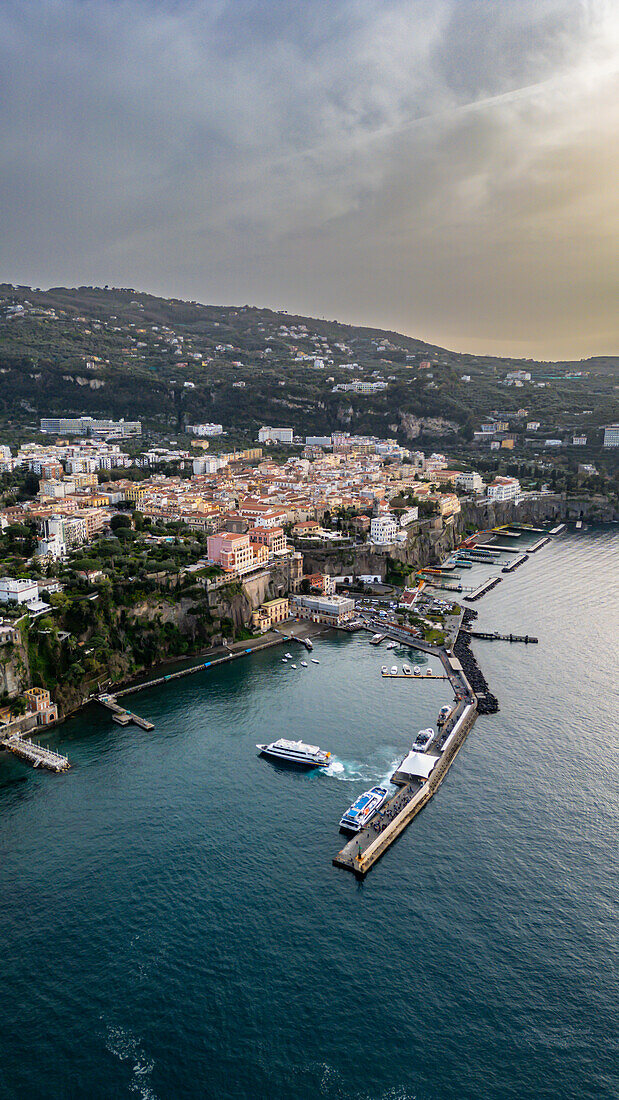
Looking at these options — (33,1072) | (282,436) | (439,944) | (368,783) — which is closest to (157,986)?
(33,1072)

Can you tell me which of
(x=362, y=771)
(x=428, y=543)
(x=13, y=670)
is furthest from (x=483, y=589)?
(x=13, y=670)

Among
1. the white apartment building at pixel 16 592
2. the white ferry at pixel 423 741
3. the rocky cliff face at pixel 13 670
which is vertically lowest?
the white ferry at pixel 423 741

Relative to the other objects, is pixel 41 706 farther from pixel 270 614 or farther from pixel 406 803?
pixel 270 614

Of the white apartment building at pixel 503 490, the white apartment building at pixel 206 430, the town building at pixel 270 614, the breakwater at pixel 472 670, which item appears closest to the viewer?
the breakwater at pixel 472 670

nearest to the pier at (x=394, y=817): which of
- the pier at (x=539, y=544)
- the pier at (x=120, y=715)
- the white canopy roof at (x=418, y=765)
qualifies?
the white canopy roof at (x=418, y=765)

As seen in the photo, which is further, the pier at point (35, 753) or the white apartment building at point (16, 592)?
the white apartment building at point (16, 592)

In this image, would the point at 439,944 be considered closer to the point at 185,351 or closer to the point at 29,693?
the point at 29,693

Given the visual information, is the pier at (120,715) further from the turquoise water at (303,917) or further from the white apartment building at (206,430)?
the white apartment building at (206,430)

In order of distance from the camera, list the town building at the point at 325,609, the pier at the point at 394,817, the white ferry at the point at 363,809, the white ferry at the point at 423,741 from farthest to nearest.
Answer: the town building at the point at 325,609 < the white ferry at the point at 423,741 < the white ferry at the point at 363,809 < the pier at the point at 394,817
